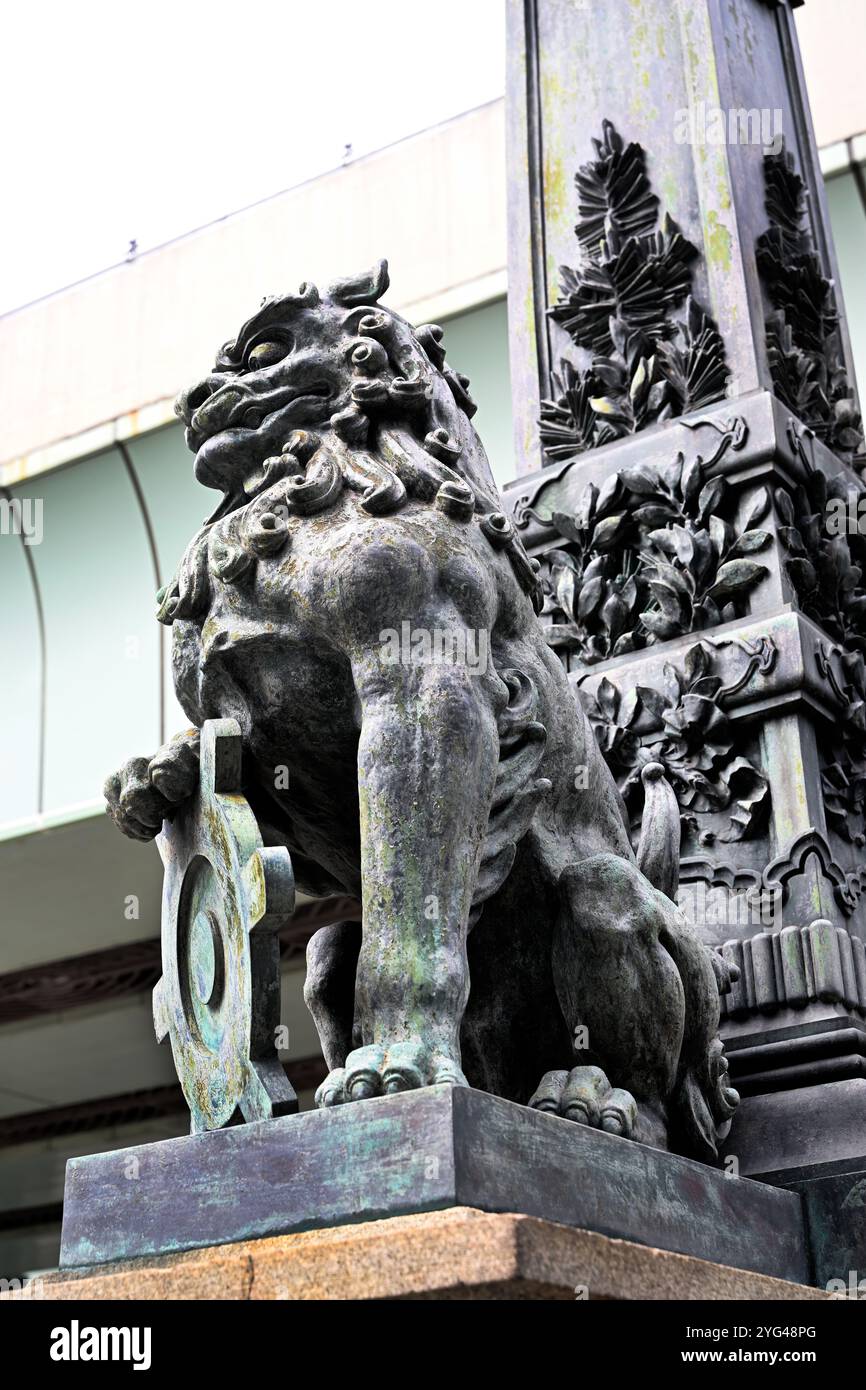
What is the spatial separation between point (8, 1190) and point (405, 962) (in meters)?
14.9

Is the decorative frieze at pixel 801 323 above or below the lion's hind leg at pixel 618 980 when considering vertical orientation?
above

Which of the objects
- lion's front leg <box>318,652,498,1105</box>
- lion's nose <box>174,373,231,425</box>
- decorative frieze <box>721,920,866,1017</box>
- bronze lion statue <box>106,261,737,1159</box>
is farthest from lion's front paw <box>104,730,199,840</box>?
decorative frieze <box>721,920,866,1017</box>

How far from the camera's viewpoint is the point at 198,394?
11.9 ft

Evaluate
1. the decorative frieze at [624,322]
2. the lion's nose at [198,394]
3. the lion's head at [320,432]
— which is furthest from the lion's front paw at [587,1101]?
the decorative frieze at [624,322]

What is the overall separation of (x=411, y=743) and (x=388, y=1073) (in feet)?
1.95

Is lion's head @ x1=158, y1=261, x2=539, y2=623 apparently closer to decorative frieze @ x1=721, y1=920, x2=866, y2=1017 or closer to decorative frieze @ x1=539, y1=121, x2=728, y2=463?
decorative frieze @ x1=721, y1=920, x2=866, y2=1017

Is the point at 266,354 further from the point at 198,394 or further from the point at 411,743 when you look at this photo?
the point at 411,743

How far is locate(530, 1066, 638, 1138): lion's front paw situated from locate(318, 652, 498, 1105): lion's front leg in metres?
0.28

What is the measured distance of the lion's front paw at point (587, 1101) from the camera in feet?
10.4

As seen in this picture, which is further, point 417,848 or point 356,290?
point 356,290

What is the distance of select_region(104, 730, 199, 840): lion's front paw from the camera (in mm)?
3352

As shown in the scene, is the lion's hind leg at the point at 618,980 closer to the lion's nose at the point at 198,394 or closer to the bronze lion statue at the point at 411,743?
the bronze lion statue at the point at 411,743

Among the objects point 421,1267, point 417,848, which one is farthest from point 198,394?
point 421,1267

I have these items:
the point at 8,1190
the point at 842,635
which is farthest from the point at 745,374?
the point at 8,1190
